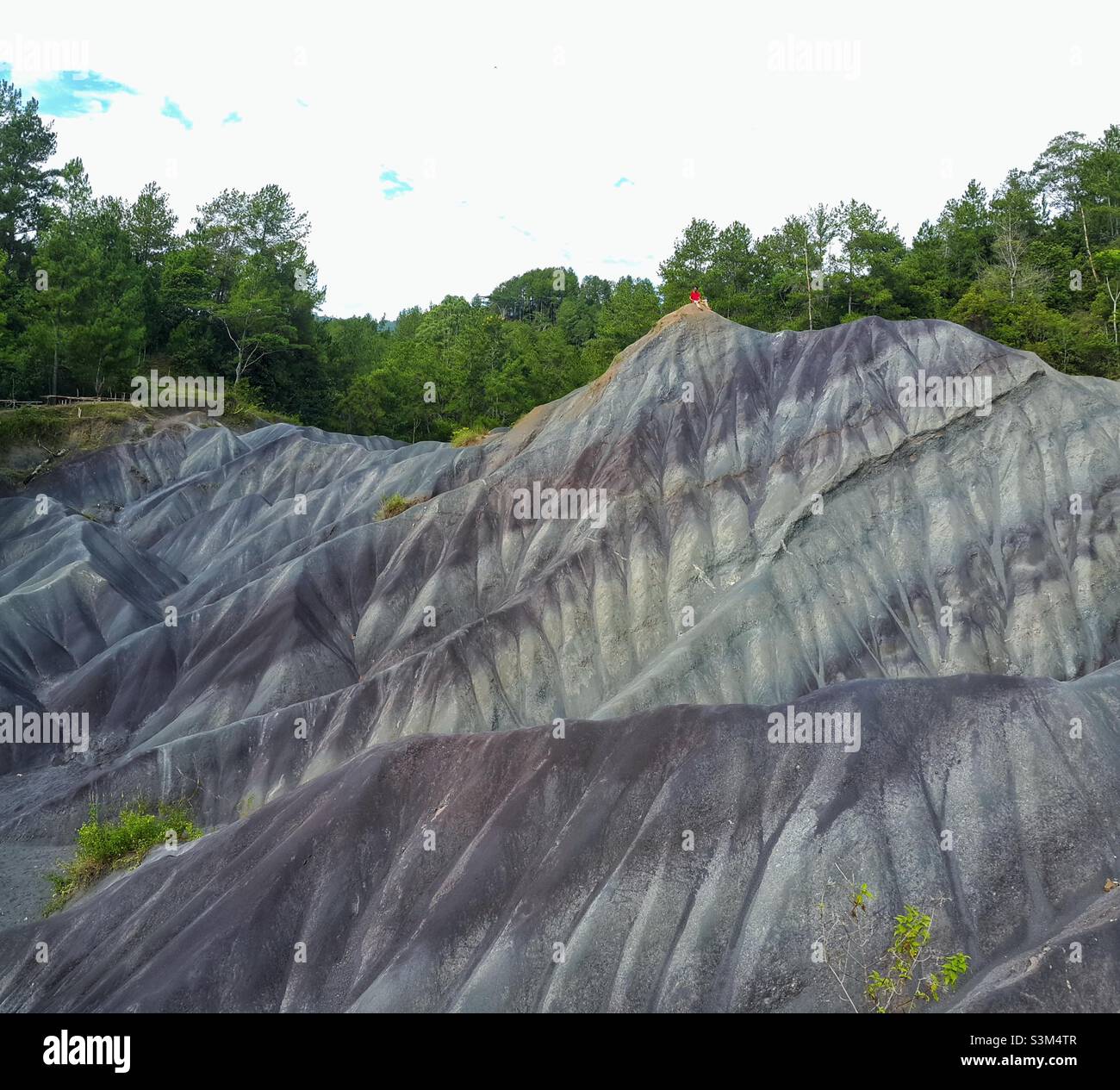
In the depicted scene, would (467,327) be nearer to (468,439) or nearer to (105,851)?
(468,439)

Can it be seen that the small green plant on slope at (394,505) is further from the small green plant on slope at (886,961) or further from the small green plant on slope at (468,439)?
the small green plant on slope at (886,961)

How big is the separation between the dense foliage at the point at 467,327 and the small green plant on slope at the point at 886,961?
42.5m

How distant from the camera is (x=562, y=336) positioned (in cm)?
6762

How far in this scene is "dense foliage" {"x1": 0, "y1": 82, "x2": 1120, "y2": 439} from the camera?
2130 inches

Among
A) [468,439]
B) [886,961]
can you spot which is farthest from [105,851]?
[468,439]

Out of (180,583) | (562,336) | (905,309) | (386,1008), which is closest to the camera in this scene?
(386,1008)

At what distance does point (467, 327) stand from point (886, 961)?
60.6 meters

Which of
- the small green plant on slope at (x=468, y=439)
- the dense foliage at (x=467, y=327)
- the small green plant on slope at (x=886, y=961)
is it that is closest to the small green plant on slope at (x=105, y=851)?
the small green plant on slope at (x=886, y=961)

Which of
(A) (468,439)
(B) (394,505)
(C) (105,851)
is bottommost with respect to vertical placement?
(C) (105,851)

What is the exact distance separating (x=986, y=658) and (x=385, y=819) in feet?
59.2

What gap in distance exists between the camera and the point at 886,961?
13398mm

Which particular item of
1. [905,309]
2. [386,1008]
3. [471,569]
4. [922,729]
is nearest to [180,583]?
[471,569]

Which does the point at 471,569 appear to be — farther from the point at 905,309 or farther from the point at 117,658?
the point at 905,309

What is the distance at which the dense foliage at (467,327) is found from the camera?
5409 centimetres
